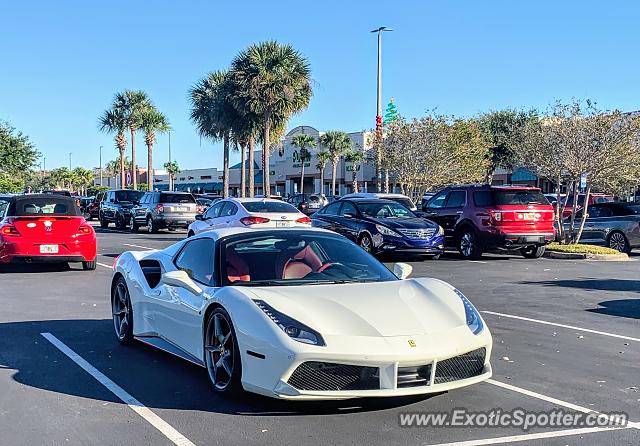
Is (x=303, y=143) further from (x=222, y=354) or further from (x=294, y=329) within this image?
(x=294, y=329)

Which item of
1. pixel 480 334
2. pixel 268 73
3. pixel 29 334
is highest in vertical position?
pixel 268 73

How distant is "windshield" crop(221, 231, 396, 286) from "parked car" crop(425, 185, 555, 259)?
11.0 m

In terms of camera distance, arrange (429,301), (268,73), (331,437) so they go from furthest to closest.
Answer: (268,73) → (429,301) → (331,437)

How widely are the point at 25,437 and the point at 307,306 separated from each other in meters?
2.04

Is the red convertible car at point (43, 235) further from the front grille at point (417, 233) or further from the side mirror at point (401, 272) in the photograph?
the side mirror at point (401, 272)

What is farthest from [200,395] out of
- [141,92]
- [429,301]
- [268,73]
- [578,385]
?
[141,92]

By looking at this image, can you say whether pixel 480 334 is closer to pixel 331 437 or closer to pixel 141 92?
pixel 331 437

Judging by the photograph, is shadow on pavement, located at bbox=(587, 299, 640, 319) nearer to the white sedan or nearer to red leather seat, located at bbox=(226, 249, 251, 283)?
red leather seat, located at bbox=(226, 249, 251, 283)

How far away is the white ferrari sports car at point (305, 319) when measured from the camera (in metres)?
5.00

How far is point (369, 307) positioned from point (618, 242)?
16.2 metres

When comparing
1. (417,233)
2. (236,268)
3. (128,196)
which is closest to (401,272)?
(236,268)

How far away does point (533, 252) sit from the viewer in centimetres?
1845

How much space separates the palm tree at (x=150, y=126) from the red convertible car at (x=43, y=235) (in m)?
41.8

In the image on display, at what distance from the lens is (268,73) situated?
36656 millimetres
